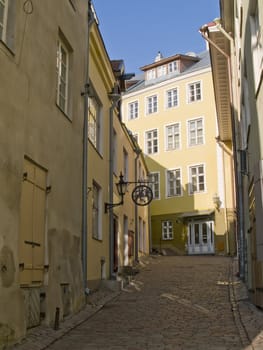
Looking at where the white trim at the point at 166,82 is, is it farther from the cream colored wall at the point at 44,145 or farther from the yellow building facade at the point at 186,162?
the cream colored wall at the point at 44,145

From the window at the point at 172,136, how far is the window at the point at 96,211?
20201 millimetres

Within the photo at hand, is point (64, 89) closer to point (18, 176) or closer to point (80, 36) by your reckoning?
point (80, 36)

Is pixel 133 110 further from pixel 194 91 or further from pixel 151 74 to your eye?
pixel 194 91

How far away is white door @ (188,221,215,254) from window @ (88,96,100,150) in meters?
18.2

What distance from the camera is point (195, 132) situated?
33.1m

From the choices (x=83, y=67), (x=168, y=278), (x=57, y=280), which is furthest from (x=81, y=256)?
(x=168, y=278)

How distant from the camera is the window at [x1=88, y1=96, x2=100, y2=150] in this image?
13341 mm

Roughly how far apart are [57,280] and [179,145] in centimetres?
2581

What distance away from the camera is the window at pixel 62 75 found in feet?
33.1

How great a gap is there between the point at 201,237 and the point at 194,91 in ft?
33.0

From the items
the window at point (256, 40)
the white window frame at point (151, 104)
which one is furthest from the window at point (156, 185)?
the window at point (256, 40)

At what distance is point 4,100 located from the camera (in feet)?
22.4

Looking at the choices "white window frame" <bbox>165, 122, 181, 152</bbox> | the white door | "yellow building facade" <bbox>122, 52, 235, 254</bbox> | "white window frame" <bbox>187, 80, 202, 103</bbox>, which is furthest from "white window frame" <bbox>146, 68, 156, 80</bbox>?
the white door

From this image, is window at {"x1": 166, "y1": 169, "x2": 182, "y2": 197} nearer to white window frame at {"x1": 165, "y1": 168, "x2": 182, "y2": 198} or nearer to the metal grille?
white window frame at {"x1": 165, "y1": 168, "x2": 182, "y2": 198}
